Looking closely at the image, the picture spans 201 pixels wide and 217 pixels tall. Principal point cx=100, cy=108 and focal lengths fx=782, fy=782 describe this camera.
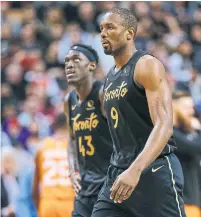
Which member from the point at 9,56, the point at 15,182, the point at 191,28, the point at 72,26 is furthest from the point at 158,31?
the point at 15,182

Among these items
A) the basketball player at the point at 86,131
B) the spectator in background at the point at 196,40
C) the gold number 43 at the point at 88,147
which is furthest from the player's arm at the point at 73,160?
the spectator in background at the point at 196,40

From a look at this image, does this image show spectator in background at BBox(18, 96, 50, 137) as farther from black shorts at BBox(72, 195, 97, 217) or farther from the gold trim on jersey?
the gold trim on jersey

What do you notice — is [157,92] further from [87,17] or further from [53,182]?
[87,17]

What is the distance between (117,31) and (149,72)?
20.7 inches

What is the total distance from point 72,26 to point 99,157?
32.9 feet

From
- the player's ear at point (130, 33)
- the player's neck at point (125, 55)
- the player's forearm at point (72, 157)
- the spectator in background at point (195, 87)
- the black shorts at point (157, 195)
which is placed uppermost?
the spectator in background at point (195, 87)

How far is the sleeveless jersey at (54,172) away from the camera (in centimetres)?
909

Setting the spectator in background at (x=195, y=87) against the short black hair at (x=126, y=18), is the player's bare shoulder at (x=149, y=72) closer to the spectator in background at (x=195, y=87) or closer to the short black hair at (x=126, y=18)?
the short black hair at (x=126, y=18)

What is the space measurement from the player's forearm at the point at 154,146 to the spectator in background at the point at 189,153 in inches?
101

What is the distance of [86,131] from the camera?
7.50 m

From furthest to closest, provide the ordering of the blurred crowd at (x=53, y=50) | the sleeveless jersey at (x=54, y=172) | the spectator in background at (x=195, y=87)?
the spectator in background at (x=195, y=87), the blurred crowd at (x=53, y=50), the sleeveless jersey at (x=54, y=172)

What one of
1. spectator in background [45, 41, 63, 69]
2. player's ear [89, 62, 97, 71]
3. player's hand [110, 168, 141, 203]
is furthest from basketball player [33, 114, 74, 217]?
spectator in background [45, 41, 63, 69]

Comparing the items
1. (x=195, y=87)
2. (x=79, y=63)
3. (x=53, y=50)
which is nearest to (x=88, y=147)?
(x=79, y=63)

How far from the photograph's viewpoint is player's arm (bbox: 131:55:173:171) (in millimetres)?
5469
